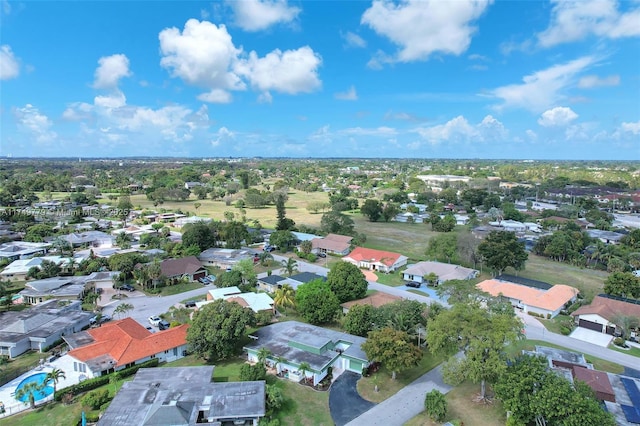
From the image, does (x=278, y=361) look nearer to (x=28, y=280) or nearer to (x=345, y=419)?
(x=345, y=419)

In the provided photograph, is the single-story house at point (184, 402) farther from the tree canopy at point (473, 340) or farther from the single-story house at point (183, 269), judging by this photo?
the single-story house at point (183, 269)

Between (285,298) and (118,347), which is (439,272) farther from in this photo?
(118,347)

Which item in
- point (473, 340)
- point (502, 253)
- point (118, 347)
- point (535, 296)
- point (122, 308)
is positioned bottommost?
point (535, 296)

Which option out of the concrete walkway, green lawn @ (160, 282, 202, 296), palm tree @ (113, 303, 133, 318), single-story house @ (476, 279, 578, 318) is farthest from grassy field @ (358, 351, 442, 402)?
green lawn @ (160, 282, 202, 296)

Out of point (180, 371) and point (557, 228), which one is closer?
point (180, 371)

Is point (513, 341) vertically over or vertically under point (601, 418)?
over

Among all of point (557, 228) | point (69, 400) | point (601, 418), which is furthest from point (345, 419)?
point (557, 228)

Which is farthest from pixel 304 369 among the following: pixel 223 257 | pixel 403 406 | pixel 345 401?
pixel 223 257
